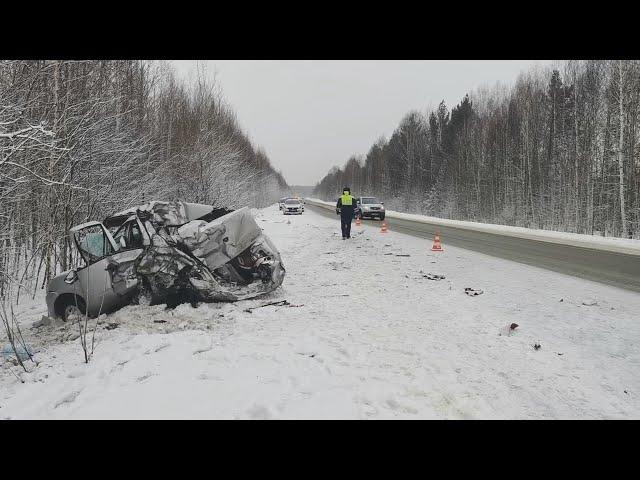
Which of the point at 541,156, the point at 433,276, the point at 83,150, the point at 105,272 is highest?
the point at 541,156

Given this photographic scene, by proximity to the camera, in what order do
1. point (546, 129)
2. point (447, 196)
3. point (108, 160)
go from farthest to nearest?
point (447, 196)
point (546, 129)
point (108, 160)

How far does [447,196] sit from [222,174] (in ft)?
100

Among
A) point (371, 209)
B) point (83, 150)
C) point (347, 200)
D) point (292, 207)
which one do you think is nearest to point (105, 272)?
point (83, 150)

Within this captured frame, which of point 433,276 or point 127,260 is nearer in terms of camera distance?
point 127,260

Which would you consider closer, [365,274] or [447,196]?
[365,274]

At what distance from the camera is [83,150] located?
8484 mm

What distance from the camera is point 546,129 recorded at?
105ft

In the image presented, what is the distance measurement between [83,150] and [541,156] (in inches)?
1447

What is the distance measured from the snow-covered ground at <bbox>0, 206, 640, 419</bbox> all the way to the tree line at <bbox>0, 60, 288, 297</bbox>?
205 cm

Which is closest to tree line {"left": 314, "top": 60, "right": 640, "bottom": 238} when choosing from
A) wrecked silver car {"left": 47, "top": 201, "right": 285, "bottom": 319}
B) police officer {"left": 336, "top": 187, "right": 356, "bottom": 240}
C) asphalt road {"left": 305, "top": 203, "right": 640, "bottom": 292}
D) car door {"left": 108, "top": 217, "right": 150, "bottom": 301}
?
asphalt road {"left": 305, "top": 203, "right": 640, "bottom": 292}

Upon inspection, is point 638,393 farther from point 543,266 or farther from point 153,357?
point 543,266

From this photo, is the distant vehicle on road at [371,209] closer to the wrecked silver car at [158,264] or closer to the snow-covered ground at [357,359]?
the snow-covered ground at [357,359]

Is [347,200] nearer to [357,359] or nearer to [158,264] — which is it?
[158,264]

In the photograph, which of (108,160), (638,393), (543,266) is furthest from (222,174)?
(638,393)
